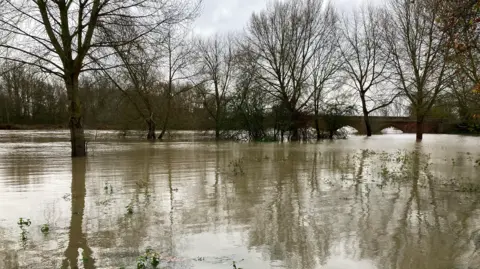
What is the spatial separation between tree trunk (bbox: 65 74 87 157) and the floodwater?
5.80 meters

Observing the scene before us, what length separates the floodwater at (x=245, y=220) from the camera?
180 inches

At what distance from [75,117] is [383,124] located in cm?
4417

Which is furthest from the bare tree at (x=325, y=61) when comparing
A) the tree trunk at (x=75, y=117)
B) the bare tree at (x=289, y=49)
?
the tree trunk at (x=75, y=117)

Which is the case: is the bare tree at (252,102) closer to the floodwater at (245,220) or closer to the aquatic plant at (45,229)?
the floodwater at (245,220)

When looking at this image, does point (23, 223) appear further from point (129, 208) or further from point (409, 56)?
point (409, 56)

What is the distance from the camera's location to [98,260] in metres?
4.45

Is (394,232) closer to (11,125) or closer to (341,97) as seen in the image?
(341,97)

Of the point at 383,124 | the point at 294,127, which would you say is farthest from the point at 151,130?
the point at 383,124

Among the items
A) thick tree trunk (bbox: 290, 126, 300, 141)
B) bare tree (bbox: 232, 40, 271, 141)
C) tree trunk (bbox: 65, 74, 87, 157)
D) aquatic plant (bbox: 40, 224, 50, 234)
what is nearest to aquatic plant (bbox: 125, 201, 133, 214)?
aquatic plant (bbox: 40, 224, 50, 234)

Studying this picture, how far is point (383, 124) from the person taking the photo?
173 ft

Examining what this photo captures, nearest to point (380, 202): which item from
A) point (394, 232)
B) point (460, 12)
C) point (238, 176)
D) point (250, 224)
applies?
point (394, 232)

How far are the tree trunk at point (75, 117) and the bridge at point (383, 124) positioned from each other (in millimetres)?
22776

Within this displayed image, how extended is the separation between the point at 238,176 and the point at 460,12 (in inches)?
267

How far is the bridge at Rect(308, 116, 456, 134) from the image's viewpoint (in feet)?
125
